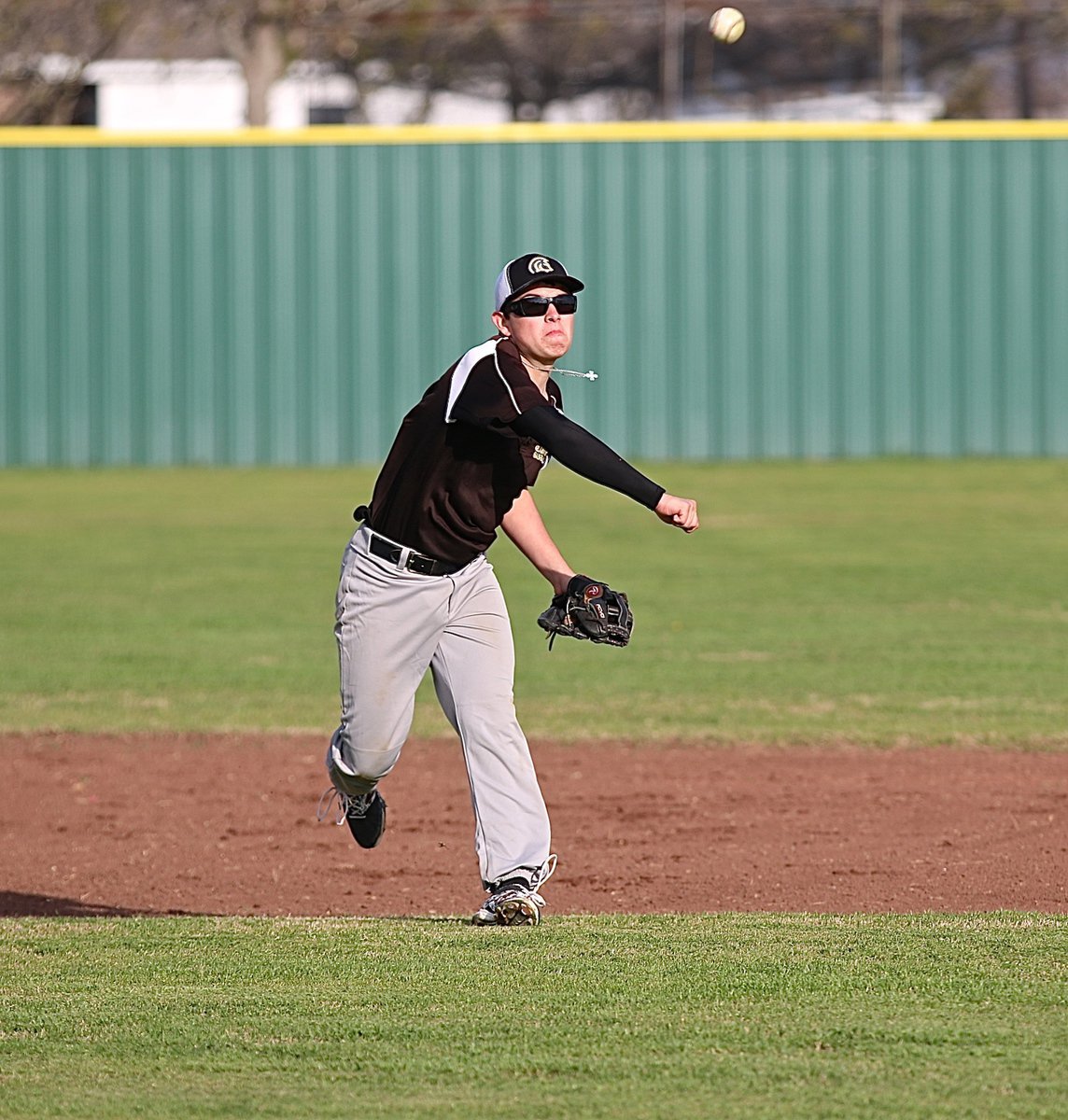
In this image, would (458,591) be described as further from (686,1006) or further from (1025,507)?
(1025,507)

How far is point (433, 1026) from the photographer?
4.29m

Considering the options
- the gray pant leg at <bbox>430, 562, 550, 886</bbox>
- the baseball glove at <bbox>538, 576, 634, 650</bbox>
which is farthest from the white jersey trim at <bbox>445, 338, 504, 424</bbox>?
the baseball glove at <bbox>538, 576, 634, 650</bbox>

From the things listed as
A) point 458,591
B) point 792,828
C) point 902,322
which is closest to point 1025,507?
point 902,322

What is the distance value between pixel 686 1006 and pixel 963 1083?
2.49 ft

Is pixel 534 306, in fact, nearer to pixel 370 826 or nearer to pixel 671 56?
pixel 370 826

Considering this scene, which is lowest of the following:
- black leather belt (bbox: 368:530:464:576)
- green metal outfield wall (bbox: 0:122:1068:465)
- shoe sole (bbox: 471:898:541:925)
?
shoe sole (bbox: 471:898:541:925)

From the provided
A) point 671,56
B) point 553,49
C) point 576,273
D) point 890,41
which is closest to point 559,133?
point 576,273

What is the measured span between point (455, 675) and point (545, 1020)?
1.40 m

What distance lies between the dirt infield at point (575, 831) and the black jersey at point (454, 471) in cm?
144

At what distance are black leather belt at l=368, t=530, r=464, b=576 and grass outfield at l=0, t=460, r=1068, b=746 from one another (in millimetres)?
4307

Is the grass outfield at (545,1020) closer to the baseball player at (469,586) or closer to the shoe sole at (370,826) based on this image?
the baseball player at (469,586)

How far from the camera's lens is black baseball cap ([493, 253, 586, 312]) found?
5.22 metres

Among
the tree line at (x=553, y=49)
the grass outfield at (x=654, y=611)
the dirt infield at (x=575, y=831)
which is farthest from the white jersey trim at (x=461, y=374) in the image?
the tree line at (x=553, y=49)

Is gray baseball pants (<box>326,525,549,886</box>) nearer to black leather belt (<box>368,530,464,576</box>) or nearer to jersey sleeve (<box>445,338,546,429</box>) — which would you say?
black leather belt (<box>368,530,464,576</box>)
